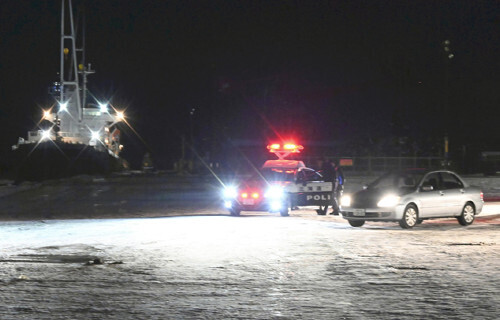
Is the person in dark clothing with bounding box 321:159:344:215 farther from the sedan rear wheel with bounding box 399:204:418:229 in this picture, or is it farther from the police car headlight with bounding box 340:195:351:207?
the sedan rear wheel with bounding box 399:204:418:229

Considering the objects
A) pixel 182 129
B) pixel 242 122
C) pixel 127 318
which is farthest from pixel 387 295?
pixel 182 129

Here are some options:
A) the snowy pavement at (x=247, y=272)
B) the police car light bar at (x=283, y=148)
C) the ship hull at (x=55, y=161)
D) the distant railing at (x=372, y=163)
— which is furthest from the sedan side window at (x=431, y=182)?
the distant railing at (x=372, y=163)

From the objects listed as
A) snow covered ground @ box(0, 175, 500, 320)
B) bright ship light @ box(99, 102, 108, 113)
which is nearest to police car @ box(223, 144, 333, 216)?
snow covered ground @ box(0, 175, 500, 320)

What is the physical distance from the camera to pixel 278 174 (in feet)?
70.6

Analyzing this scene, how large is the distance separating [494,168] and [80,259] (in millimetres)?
57911

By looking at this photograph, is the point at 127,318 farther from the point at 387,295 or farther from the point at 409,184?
the point at 409,184

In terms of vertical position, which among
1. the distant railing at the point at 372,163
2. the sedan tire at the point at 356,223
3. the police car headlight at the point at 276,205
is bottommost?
the sedan tire at the point at 356,223

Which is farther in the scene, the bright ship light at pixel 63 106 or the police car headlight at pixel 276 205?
the bright ship light at pixel 63 106

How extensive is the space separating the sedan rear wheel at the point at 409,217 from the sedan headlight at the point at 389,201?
35 centimetres

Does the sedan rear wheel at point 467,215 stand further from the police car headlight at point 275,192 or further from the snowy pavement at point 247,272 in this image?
the police car headlight at point 275,192

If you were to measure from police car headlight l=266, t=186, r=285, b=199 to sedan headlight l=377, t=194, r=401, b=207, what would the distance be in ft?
14.1

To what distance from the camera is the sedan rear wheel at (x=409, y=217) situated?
1656 centimetres

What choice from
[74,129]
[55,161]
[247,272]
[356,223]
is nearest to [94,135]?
[74,129]

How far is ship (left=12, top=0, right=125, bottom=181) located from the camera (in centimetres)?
6556
